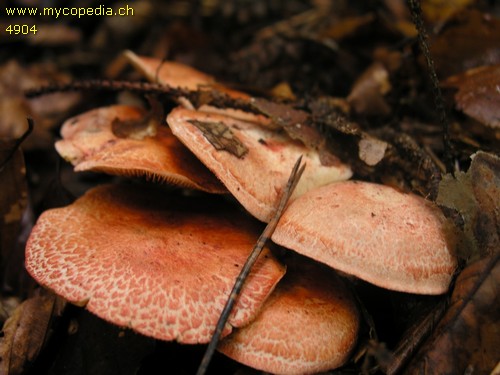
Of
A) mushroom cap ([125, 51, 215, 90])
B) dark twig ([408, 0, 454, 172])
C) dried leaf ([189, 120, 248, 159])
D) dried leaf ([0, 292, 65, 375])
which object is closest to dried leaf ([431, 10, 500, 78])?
dark twig ([408, 0, 454, 172])

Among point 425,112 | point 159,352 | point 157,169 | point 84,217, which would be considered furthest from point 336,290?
point 425,112

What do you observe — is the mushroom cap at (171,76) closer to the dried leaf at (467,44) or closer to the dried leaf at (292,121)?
the dried leaf at (292,121)

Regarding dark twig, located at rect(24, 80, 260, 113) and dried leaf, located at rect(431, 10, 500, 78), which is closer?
dark twig, located at rect(24, 80, 260, 113)

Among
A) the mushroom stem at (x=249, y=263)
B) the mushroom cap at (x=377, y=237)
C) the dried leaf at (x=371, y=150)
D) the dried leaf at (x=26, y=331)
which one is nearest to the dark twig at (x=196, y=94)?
the mushroom stem at (x=249, y=263)

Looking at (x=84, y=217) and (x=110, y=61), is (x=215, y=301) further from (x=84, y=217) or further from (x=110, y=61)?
(x=110, y=61)

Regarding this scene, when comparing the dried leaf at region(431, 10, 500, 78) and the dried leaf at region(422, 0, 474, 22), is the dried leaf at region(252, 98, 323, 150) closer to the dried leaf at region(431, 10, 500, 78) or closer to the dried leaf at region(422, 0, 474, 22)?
the dried leaf at region(431, 10, 500, 78)

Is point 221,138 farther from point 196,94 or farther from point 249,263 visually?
point 249,263

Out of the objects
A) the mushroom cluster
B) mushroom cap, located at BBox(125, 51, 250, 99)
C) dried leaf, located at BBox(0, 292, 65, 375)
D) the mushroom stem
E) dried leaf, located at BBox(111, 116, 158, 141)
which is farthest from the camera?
mushroom cap, located at BBox(125, 51, 250, 99)
